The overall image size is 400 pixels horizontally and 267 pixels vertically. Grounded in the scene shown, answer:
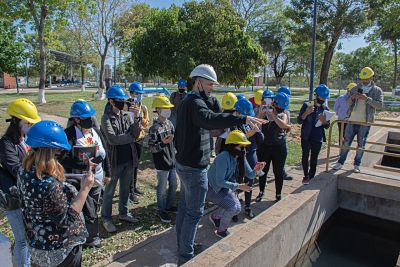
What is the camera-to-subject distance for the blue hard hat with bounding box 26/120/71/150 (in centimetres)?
220

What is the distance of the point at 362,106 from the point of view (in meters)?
6.25

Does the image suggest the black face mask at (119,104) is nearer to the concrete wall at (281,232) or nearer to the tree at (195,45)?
the concrete wall at (281,232)

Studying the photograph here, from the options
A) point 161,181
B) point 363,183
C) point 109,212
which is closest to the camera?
point 109,212

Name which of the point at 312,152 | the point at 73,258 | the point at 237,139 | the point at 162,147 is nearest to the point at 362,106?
the point at 312,152

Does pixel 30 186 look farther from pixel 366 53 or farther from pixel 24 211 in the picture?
pixel 366 53

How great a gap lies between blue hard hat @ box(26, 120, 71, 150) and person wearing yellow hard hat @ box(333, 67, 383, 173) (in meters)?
5.07

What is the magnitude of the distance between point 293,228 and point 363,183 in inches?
83.4

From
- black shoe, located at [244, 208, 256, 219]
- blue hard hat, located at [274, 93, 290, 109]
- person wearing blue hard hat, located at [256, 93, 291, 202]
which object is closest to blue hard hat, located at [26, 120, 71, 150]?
black shoe, located at [244, 208, 256, 219]

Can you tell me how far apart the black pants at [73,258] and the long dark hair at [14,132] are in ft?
3.73

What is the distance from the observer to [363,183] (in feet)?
18.8

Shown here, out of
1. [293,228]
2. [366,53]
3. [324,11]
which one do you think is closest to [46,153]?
[293,228]

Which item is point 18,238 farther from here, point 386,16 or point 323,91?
point 386,16

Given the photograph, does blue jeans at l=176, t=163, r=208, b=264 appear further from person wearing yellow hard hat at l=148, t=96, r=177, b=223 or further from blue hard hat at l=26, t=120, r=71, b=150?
blue hard hat at l=26, t=120, r=71, b=150

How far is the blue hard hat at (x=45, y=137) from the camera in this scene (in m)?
2.20
